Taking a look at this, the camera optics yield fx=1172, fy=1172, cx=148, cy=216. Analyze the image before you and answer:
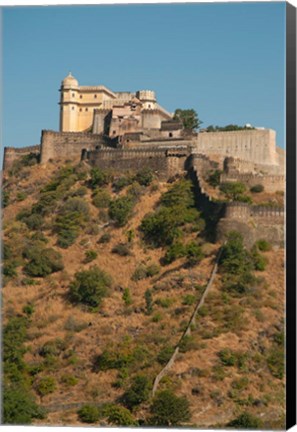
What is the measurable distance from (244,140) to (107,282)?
973cm

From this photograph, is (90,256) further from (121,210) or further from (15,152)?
(15,152)

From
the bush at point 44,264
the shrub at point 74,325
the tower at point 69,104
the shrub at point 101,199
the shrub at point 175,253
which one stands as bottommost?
the shrub at point 74,325

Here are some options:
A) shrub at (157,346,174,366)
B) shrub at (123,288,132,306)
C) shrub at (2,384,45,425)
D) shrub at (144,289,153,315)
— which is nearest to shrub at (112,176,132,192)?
shrub at (123,288,132,306)

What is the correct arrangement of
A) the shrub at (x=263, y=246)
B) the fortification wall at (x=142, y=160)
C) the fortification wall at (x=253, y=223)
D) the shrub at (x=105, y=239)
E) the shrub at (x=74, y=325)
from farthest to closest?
1. the fortification wall at (x=142, y=160)
2. the shrub at (x=105, y=239)
3. the fortification wall at (x=253, y=223)
4. the shrub at (x=263, y=246)
5. the shrub at (x=74, y=325)

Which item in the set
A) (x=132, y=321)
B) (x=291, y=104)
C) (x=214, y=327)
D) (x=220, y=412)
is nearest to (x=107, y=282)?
(x=132, y=321)

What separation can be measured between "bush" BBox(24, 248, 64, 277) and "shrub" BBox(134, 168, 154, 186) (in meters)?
4.95

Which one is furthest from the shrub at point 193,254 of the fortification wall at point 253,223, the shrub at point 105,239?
the shrub at point 105,239

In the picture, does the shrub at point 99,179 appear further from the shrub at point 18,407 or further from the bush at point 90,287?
the shrub at point 18,407

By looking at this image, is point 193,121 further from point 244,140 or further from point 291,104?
point 291,104

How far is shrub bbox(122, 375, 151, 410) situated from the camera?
1169 inches

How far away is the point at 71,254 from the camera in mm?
38000

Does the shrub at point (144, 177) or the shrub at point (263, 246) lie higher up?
the shrub at point (144, 177)

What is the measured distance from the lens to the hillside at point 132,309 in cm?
2969

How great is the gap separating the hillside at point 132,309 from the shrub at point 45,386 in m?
0.04
